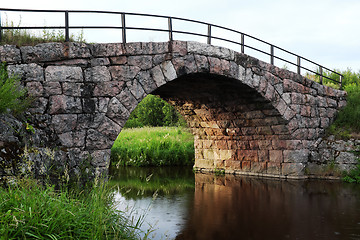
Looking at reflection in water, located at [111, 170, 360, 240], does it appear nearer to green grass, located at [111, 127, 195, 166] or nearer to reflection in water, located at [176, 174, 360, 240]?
reflection in water, located at [176, 174, 360, 240]

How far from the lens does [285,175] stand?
13562mm

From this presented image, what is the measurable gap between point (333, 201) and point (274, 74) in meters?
4.57

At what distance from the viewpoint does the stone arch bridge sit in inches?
309

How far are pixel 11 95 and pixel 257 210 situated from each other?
622 centimetres

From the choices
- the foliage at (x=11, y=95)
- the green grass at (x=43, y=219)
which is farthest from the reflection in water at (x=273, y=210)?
the foliage at (x=11, y=95)

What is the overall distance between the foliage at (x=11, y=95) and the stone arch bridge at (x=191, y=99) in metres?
0.20

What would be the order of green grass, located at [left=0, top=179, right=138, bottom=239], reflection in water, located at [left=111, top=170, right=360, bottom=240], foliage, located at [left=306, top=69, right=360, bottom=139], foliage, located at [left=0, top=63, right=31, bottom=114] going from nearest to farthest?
green grass, located at [left=0, top=179, right=138, bottom=239], foliage, located at [left=0, top=63, right=31, bottom=114], reflection in water, located at [left=111, top=170, right=360, bottom=240], foliage, located at [left=306, top=69, right=360, bottom=139]

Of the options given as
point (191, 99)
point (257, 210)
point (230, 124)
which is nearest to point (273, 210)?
point (257, 210)

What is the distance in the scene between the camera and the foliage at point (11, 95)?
6.66 m

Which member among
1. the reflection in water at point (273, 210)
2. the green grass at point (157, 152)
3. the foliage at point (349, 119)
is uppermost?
the foliage at point (349, 119)

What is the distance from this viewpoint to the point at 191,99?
13984 mm

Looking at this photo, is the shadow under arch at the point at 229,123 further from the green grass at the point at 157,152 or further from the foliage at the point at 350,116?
the foliage at the point at 350,116

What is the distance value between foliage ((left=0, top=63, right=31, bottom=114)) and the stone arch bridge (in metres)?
0.20

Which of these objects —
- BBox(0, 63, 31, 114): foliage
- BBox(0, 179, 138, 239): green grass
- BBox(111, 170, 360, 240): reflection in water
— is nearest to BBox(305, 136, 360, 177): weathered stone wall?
BBox(111, 170, 360, 240): reflection in water
